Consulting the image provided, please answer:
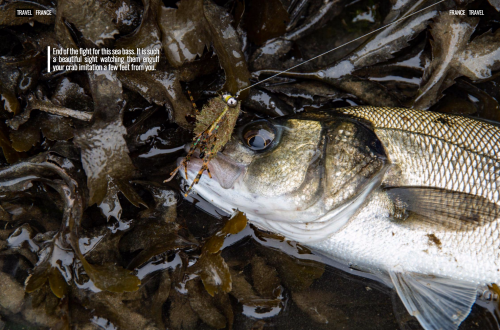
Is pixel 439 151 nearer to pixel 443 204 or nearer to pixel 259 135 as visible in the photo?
pixel 443 204

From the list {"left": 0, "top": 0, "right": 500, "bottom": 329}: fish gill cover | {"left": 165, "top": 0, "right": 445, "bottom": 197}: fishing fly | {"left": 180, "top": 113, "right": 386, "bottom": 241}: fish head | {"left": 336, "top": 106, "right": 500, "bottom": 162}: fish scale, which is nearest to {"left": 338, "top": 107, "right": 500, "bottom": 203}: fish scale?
{"left": 336, "top": 106, "right": 500, "bottom": 162}: fish scale

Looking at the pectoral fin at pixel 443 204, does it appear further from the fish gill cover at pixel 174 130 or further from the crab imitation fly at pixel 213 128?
the crab imitation fly at pixel 213 128

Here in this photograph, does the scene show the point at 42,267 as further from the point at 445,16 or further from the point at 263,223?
the point at 445,16

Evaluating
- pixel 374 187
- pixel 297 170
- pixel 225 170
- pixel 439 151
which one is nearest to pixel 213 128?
pixel 225 170

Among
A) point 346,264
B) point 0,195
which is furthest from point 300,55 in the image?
point 0,195

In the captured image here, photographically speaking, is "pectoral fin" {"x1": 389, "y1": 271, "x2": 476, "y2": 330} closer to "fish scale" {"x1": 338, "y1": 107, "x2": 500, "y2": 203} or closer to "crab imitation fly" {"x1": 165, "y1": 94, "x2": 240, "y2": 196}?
"fish scale" {"x1": 338, "y1": 107, "x2": 500, "y2": 203}

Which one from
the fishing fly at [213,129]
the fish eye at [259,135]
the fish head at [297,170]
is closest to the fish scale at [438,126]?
the fish head at [297,170]
